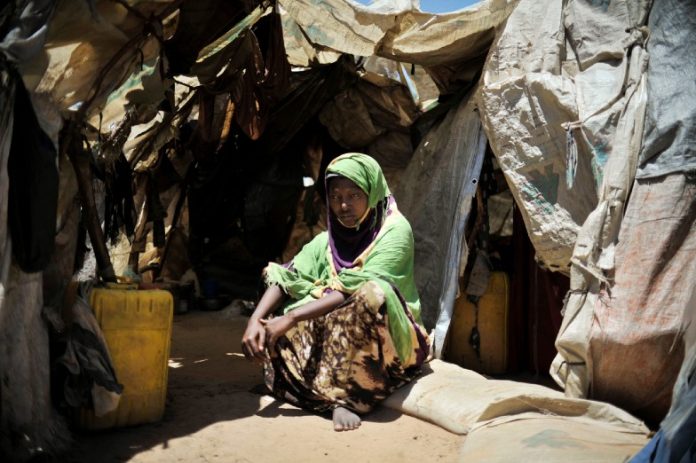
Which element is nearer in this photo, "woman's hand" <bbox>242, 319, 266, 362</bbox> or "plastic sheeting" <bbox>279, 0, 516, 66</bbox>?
"woman's hand" <bbox>242, 319, 266, 362</bbox>

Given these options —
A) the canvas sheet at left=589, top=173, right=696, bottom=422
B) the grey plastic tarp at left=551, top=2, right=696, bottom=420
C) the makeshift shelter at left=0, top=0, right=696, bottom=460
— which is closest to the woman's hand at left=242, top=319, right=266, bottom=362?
the makeshift shelter at left=0, top=0, right=696, bottom=460

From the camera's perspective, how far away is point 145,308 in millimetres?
2980

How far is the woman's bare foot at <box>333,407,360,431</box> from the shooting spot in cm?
319

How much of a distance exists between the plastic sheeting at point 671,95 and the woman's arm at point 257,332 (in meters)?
2.11

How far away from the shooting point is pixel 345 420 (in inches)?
127

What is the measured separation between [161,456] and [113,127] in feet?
8.46

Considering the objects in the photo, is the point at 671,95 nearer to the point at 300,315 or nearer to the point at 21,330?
the point at 300,315

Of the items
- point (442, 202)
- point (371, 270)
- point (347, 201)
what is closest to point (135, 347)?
point (371, 270)

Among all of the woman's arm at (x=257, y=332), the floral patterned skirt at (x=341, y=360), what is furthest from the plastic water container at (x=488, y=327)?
the woman's arm at (x=257, y=332)

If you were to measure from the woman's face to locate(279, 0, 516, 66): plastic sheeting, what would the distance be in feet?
4.42

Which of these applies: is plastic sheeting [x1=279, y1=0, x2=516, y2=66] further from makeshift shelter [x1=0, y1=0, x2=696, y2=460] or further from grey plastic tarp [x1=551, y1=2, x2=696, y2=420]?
grey plastic tarp [x1=551, y1=2, x2=696, y2=420]

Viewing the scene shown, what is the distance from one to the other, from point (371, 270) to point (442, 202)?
1.53 metres

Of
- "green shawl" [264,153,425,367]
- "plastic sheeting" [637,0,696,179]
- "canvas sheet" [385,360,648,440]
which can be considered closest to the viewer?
"canvas sheet" [385,360,648,440]

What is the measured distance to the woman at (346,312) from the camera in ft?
10.9
